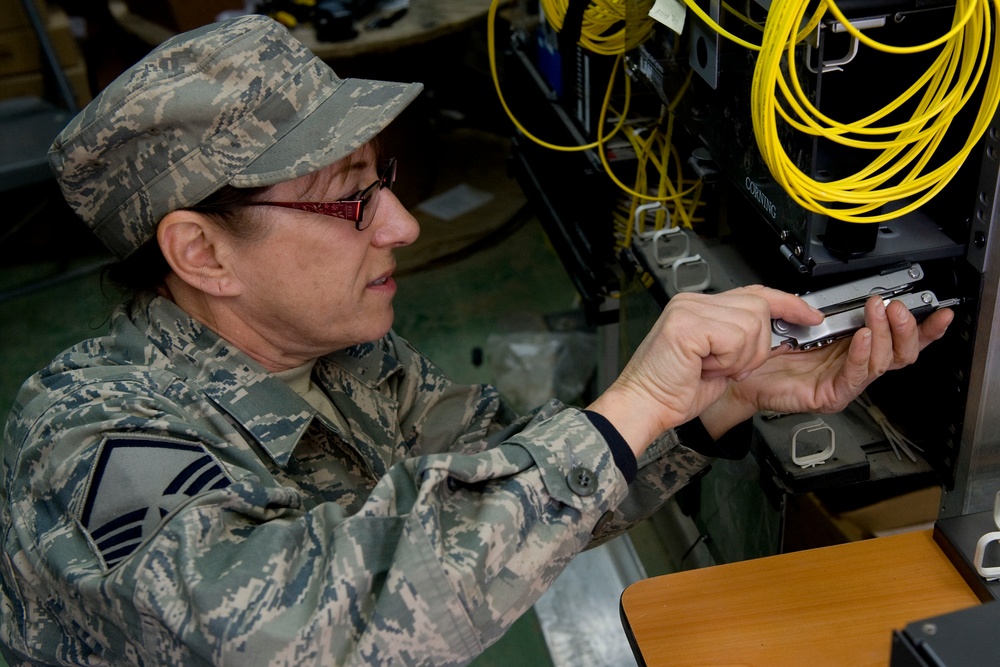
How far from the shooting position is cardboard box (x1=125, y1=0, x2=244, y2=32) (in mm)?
3062

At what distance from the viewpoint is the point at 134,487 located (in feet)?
2.98

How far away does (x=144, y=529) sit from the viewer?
0.89 meters

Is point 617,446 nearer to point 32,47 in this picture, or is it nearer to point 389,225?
point 389,225

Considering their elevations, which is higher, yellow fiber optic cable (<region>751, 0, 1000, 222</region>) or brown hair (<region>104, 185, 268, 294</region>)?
yellow fiber optic cable (<region>751, 0, 1000, 222</region>)

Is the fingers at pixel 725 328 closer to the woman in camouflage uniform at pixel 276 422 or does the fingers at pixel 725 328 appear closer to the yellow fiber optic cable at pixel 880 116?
the woman in camouflage uniform at pixel 276 422

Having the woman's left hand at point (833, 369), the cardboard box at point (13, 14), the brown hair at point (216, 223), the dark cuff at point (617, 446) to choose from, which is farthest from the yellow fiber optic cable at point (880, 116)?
the cardboard box at point (13, 14)

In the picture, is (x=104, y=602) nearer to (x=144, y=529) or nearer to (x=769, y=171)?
(x=144, y=529)

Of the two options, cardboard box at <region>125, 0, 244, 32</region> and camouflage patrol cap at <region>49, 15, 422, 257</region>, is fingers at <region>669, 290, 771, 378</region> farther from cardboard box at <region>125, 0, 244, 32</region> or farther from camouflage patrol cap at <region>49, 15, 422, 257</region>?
cardboard box at <region>125, 0, 244, 32</region>

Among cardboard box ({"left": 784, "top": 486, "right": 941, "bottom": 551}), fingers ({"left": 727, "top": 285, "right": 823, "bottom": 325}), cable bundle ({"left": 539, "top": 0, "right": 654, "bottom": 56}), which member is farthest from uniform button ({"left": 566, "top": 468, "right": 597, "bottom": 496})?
cardboard box ({"left": 784, "top": 486, "right": 941, "bottom": 551})

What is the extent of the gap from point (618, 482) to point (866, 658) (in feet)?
0.91

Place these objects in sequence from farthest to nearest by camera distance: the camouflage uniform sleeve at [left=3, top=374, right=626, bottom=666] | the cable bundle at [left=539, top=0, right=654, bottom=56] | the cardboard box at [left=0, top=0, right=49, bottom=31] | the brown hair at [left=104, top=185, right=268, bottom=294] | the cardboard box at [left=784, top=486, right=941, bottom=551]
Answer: the cardboard box at [left=0, top=0, right=49, bottom=31] → the cardboard box at [left=784, top=486, right=941, bottom=551] → the cable bundle at [left=539, top=0, right=654, bottom=56] → the brown hair at [left=104, top=185, right=268, bottom=294] → the camouflage uniform sleeve at [left=3, top=374, right=626, bottom=666]

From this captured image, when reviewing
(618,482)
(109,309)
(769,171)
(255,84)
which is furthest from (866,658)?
(109,309)

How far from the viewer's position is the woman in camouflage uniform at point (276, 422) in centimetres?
84

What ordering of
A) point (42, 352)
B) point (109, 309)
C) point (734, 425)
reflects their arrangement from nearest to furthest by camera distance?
point (734, 425) → point (109, 309) → point (42, 352)
